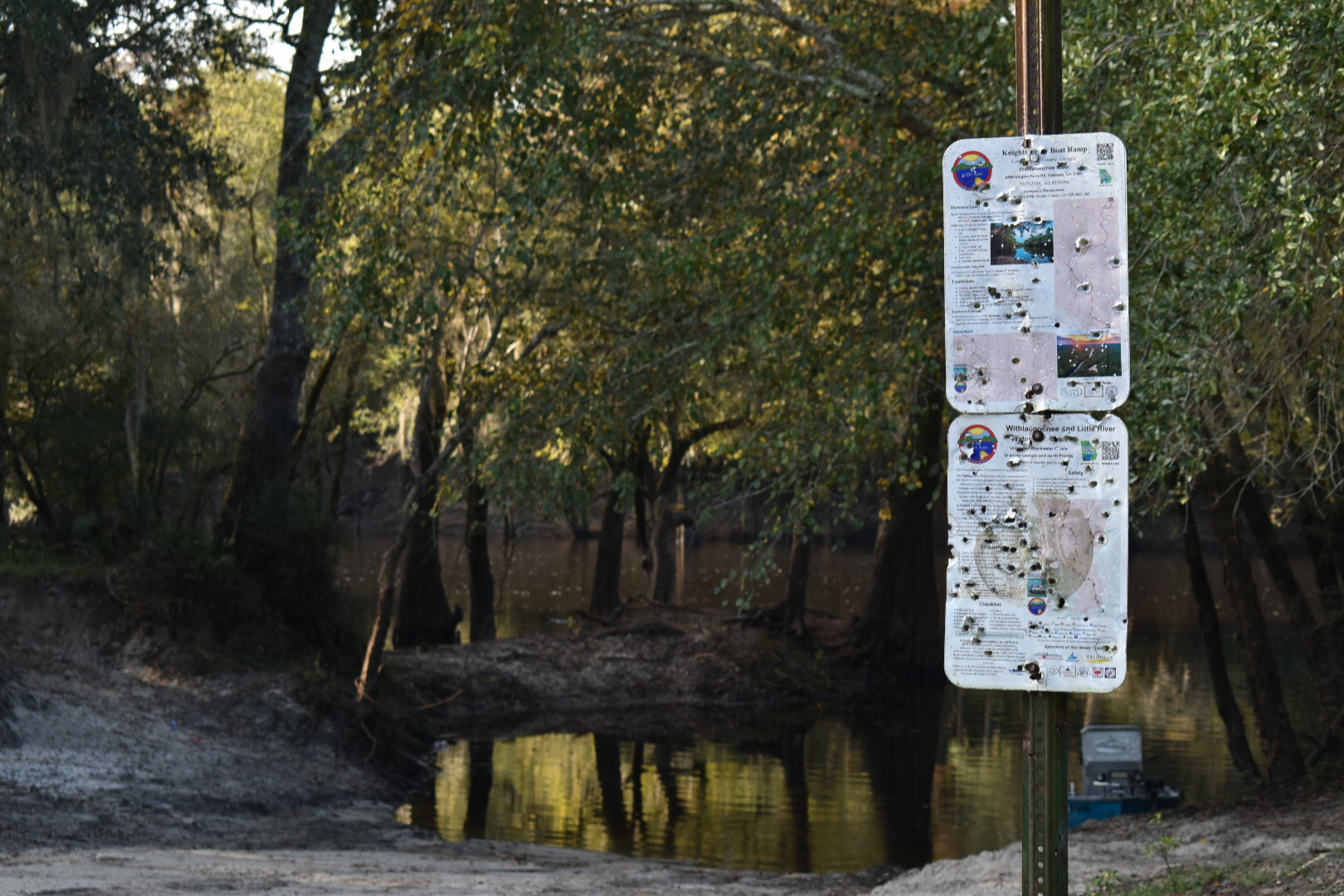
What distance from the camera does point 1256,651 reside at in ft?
41.4

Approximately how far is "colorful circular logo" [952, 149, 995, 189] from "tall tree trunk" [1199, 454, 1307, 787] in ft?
30.9

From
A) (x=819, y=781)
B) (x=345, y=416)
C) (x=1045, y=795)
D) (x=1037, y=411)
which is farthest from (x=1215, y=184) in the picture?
(x=345, y=416)

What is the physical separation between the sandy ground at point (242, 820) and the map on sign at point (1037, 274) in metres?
4.10

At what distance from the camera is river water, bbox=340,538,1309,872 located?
1393cm

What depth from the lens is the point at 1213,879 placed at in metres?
7.28

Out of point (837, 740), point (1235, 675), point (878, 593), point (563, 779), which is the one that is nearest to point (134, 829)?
point (563, 779)

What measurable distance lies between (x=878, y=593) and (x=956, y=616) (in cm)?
2207

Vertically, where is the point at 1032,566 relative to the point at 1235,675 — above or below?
above

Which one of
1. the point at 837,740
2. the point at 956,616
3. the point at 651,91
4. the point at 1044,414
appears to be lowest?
the point at 837,740

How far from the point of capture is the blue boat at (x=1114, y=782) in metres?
12.3

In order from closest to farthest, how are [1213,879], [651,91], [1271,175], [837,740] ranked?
[1271,175] → [1213,879] → [651,91] → [837,740]

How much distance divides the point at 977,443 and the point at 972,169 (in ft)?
2.24

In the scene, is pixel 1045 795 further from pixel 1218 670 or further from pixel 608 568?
pixel 608 568

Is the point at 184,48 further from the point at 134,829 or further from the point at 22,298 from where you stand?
the point at 134,829
